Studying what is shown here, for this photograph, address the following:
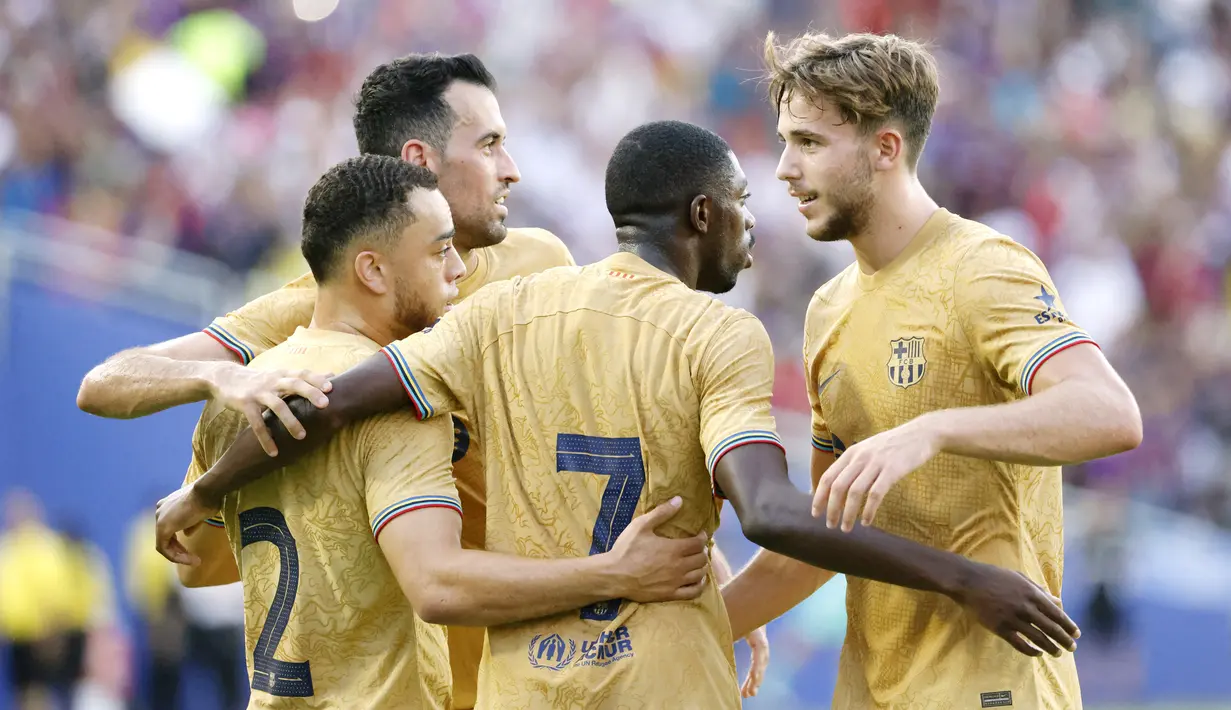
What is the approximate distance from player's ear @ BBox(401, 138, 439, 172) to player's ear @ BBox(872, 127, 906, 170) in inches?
64.5

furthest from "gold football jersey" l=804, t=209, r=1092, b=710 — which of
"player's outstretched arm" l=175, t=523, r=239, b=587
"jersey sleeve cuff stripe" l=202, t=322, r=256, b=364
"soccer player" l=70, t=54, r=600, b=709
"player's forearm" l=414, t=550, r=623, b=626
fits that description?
"player's outstretched arm" l=175, t=523, r=239, b=587

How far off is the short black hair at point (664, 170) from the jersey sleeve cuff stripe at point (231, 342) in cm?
144

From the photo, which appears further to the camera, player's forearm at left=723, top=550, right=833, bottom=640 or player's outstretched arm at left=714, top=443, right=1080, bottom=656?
player's forearm at left=723, top=550, right=833, bottom=640

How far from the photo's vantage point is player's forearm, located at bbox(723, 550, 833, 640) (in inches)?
191

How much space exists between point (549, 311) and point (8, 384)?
355 inches

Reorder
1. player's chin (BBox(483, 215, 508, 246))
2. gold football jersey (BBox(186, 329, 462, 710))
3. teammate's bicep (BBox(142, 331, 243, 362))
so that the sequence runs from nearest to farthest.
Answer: gold football jersey (BBox(186, 329, 462, 710))
teammate's bicep (BBox(142, 331, 243, 362))
player's chin (BBox(483, 215, 508, 246))

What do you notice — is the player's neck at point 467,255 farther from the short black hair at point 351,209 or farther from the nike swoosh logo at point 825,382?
the nike swoosh logo at point 825,382

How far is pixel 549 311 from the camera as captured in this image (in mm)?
4031

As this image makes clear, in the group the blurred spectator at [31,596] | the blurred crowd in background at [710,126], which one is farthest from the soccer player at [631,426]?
the blurred spectator at [31,596]

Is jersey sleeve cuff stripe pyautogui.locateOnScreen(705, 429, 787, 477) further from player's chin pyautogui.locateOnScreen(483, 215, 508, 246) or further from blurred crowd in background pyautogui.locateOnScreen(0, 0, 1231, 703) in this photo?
blurred crowd in background pyautogui.locateOnScreen(0, 0, 1231, 703)

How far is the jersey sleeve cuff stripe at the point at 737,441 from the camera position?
3.70 m

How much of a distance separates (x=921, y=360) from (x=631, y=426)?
853 millimetres

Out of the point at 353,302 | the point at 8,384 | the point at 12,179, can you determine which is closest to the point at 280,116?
the point at 12,179

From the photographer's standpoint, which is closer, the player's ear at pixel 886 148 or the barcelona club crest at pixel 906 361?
the barcelona club crest at pixel 906 361
